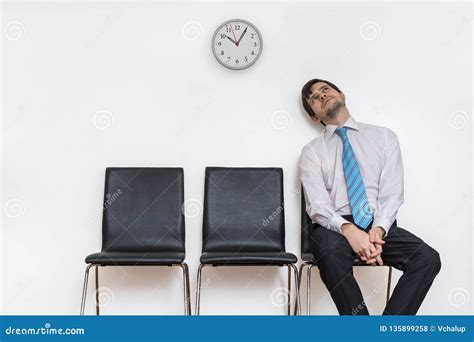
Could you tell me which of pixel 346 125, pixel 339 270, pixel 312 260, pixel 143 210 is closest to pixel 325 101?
pixel 346 125

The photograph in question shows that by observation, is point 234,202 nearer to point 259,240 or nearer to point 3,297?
point 259,240

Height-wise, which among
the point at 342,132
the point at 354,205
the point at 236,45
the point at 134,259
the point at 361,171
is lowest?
the point at 134,259

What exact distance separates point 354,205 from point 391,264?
34 cm

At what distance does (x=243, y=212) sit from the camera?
10.1 feet

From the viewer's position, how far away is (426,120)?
3.22 meters

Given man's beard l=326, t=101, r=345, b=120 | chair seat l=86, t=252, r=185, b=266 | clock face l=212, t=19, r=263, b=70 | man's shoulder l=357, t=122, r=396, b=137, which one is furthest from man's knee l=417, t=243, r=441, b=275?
clock face l=212, t=19, r=263, b=70

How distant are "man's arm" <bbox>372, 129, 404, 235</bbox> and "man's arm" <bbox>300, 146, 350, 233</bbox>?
19 cm

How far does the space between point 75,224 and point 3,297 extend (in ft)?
1.92

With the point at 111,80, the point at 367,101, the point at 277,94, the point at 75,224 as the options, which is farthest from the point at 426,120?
the point at 75,224

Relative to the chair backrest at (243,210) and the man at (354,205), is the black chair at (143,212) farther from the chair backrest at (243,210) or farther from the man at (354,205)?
the man at (354,205)

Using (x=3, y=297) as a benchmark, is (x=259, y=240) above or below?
above

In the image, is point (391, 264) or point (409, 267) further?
point (391, 264)

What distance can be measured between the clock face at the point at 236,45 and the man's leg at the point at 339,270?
1.11m

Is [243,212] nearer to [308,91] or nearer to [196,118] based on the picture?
[196,118]
